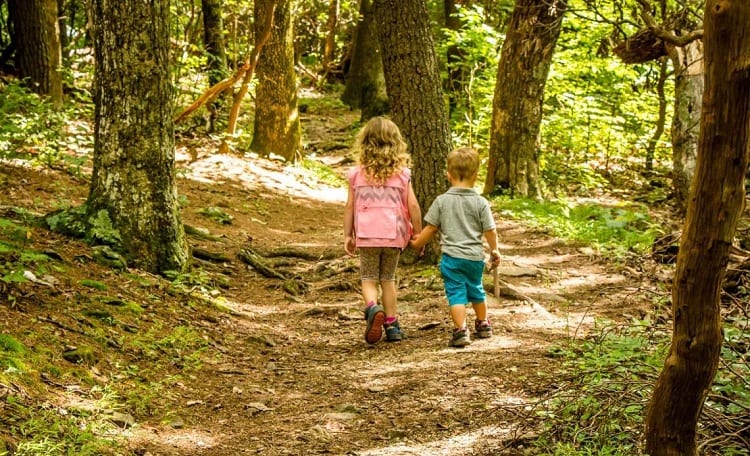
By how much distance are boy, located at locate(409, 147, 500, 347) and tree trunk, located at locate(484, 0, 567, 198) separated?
8.03 m

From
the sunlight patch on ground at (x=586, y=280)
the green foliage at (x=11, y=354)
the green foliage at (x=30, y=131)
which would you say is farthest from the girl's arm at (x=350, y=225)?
the green foliage at (x=30, y=131)

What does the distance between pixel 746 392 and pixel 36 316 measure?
14.7 feet

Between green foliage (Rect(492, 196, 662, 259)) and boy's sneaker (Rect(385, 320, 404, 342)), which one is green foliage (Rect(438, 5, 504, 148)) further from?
boy's sneaker (Rect(385, 320, 404, 342))

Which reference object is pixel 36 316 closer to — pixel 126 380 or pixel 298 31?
pixel 126 380

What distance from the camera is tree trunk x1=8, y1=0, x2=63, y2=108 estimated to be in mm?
13438

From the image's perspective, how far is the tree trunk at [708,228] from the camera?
8.22ft

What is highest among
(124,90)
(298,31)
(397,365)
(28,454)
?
(298,31)

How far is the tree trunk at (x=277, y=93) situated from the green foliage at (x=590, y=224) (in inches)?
201

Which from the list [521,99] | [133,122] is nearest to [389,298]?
[133,122]

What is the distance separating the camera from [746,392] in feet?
12.1

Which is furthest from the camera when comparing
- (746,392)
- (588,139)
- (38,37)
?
(588,139)

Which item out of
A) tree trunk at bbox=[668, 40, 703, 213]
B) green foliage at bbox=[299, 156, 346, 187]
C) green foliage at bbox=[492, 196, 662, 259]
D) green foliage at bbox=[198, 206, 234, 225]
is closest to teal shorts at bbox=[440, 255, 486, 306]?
green foliage at bbox=[492, 196, 662, 259]

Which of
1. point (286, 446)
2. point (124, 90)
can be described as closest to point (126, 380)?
point (286, 446)

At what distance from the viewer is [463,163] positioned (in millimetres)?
5875
